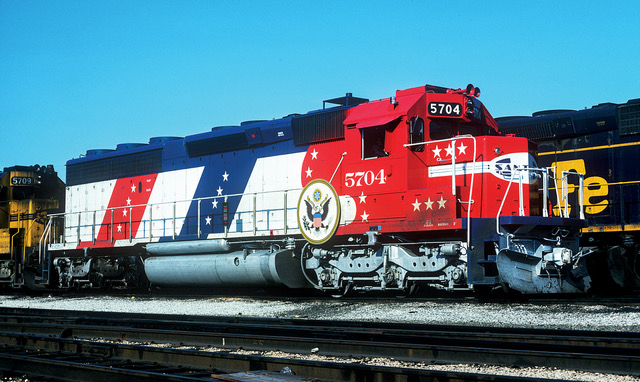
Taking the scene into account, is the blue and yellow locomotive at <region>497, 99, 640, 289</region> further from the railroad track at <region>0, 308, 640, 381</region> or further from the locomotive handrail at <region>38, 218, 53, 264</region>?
the locomotive handrail at <region>38, 218, 53, 264</region>

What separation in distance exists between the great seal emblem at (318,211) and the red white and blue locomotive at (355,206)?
1.1 inches

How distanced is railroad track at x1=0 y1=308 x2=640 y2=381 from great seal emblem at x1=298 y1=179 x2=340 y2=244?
298 cm

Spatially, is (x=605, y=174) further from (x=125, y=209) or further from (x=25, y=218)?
(x=25, y=218)

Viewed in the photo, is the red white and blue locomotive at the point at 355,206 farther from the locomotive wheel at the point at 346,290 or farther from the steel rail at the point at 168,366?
the steel rail at the point at 168,366

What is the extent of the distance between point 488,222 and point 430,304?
4.95 feet

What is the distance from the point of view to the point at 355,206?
11.7 m

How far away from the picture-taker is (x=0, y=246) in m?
19.5

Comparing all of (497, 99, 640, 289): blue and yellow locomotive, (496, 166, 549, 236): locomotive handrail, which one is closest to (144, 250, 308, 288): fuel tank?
(496, 166, 549, 236): locomotive handrail

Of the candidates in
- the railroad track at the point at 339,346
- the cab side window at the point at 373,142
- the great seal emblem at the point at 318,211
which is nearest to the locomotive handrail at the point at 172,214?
the great seal emblem at the point at 318,211

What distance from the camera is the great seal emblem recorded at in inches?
458

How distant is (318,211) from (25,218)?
36.0 ft

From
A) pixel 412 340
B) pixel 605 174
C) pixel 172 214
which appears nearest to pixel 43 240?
pixel 172 214

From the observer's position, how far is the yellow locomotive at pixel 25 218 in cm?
1866

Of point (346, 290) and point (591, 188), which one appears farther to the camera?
point (591, 188)
